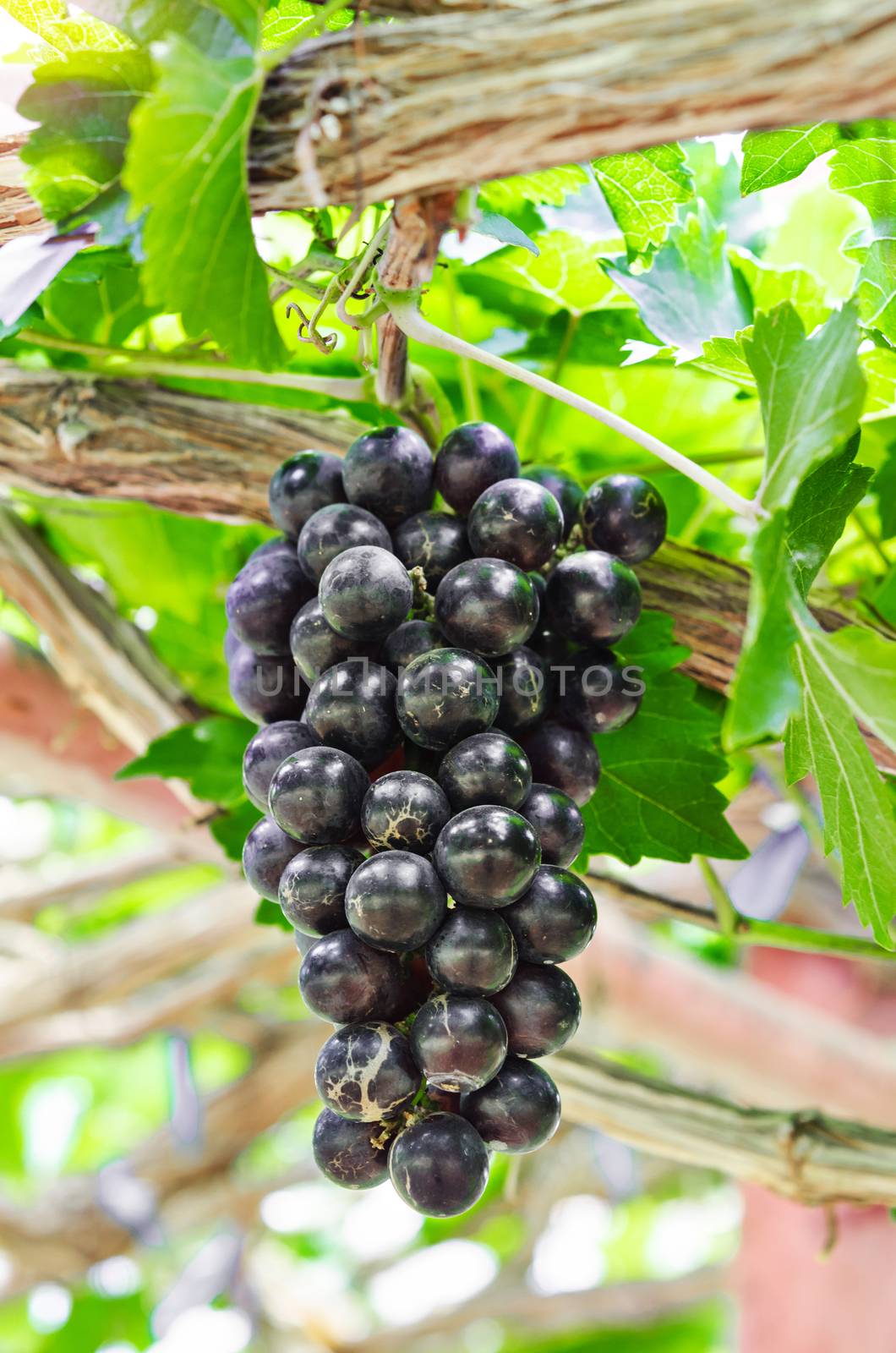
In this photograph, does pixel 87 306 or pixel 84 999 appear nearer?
pixel 87 306

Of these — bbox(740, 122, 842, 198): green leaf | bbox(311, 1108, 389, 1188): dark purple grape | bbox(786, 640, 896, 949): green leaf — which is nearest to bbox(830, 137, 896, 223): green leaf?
bbox(740, 122, 842, 198): green leaf

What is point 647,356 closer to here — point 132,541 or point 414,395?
point 414,395

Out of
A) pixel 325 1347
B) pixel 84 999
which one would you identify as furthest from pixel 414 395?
pixel 325 1347

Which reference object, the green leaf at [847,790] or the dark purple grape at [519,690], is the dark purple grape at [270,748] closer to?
the dark purple grape at [519,690]

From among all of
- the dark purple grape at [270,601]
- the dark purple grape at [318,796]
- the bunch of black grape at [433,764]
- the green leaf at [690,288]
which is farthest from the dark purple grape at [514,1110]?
the green leaf at [690,288]

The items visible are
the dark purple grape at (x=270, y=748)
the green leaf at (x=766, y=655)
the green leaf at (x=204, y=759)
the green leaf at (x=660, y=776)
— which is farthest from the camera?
the green leaf at (x=204, y=759)

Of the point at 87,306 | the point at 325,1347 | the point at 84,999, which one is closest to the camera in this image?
the point at 87,306
